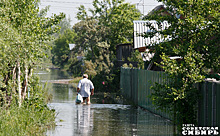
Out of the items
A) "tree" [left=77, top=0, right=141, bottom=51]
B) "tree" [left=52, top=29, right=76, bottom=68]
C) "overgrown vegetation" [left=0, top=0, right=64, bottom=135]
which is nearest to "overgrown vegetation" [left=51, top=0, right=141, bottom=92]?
"tree" [left=77, top=0, right=141, bottom=51]

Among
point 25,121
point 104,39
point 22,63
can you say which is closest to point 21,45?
point 22,63

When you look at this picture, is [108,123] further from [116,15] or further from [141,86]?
[116,15]

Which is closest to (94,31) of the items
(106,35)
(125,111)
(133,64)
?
(106,35)

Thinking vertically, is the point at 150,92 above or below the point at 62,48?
below

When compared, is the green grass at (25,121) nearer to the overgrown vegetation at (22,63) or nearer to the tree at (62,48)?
the overgrown vegetation at (22,63)

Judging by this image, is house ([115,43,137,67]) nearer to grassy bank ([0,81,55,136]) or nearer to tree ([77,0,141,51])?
tree ([77,0,141,51])

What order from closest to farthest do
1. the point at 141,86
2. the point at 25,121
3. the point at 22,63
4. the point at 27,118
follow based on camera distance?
the point at 25,121, the point at 27,118, the point at 22,63, the point at 141,86

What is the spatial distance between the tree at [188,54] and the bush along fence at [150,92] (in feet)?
1.05

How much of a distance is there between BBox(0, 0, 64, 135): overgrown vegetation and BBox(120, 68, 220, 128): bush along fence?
134 inches

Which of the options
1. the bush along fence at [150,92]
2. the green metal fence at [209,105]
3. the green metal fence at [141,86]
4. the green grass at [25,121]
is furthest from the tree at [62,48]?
the green metal fence at [209,105]

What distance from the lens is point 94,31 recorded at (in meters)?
43.4

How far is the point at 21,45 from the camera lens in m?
11.8

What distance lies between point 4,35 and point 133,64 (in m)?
19.0

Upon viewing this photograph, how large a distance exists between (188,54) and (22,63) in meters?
4.65
